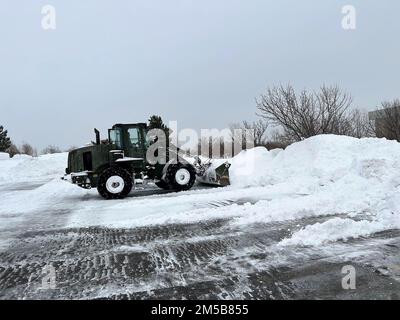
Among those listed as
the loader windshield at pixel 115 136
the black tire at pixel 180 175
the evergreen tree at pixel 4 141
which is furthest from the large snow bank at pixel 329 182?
the evergreen tree at pixel 4 141

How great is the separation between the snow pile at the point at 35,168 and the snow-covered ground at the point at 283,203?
16.5 metres

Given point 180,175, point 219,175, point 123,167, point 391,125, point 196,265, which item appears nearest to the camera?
point 196,265

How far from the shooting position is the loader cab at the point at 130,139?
1549 centimetres

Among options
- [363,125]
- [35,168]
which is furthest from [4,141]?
[363,125]

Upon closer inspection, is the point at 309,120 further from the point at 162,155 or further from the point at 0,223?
the point at 0,223

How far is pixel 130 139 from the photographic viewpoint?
1555 centimetres

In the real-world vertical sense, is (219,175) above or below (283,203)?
above

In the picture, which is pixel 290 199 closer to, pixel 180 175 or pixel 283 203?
pixel 283 203

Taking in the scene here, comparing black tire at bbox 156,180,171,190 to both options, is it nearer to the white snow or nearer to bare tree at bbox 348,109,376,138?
the white snow

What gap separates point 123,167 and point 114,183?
1.09 metres

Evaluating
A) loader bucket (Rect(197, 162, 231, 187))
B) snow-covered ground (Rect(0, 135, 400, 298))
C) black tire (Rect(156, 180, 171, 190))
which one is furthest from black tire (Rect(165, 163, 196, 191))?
snow-covered ground (Rect(0, 135, 400, 298))

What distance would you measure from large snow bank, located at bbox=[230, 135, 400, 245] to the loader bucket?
30 cm

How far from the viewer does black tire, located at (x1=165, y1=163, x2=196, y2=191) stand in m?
15.9

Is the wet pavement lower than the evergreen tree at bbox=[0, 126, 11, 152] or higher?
lower
